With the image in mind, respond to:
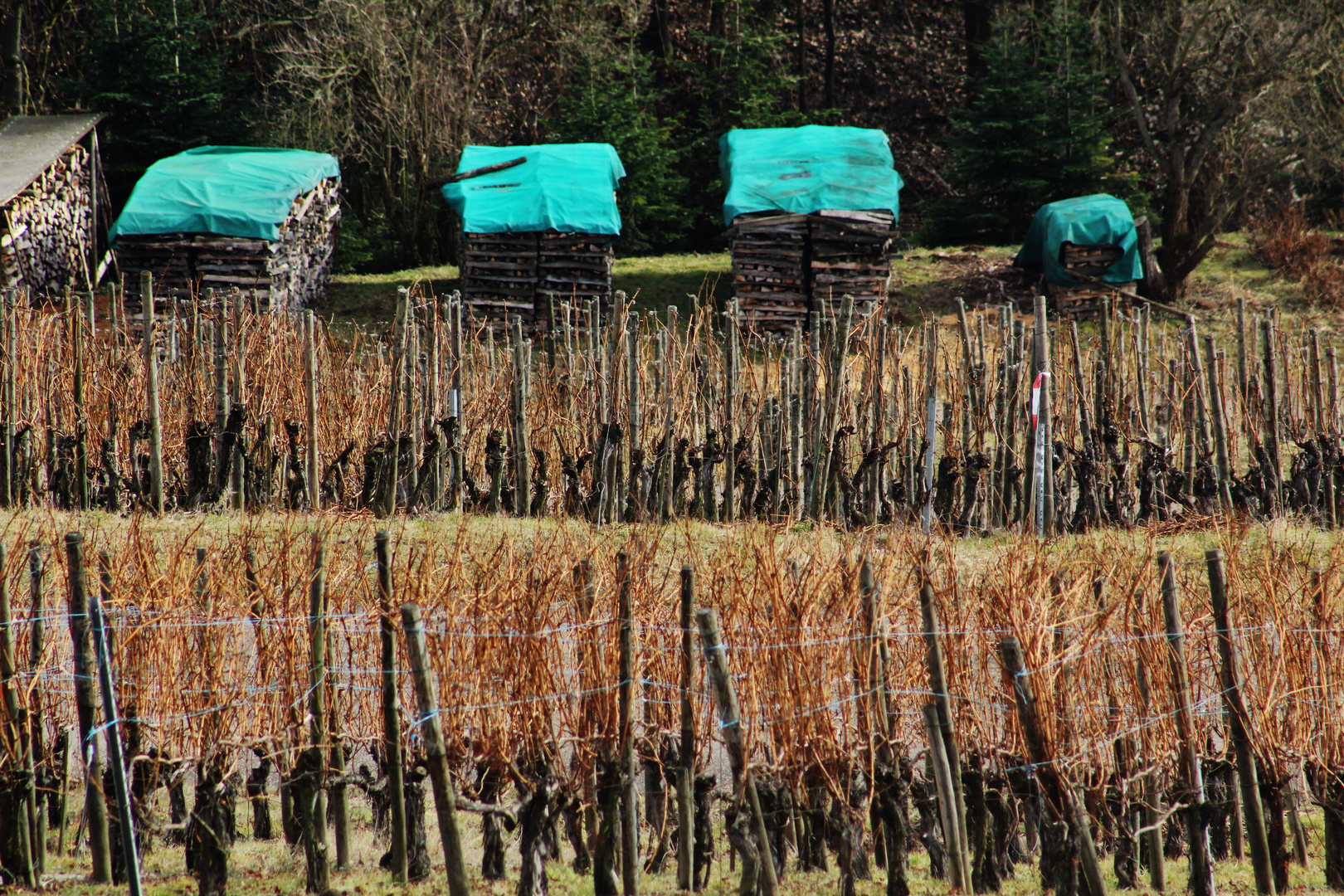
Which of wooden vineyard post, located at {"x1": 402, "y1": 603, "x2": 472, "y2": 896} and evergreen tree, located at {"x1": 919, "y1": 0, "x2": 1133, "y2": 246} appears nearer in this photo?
wooden vineyard post, located at {"x1": 402, "y1": 603, "x2": 472, "y2": 896}

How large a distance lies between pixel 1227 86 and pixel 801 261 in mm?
7691

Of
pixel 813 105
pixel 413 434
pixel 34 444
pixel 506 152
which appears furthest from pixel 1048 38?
pixel 34 444

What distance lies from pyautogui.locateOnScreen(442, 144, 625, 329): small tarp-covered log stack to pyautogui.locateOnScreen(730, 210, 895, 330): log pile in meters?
1.99

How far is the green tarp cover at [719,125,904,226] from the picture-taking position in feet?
57.9

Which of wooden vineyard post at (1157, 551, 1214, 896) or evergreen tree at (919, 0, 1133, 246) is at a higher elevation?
evergreen tree at (919, 0, 1133, 246)

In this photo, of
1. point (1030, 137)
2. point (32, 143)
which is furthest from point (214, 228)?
point (1030, 137)

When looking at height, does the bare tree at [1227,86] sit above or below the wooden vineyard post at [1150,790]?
above

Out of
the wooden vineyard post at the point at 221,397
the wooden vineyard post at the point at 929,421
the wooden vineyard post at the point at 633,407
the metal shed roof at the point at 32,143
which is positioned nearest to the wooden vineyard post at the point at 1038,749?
the wooden vineyard post at the point at 929,421

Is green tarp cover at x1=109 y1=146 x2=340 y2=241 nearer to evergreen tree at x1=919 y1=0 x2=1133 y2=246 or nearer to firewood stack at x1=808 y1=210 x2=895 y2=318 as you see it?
firewood stack at x1=808 y1=210 x2=895 y2=318

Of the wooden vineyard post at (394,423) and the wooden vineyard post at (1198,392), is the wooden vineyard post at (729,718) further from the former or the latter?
the wooden vineyard post at (1198,392)

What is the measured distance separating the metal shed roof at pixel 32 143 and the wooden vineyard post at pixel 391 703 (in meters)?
14.5

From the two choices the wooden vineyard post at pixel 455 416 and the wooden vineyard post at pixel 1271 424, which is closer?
the wooden vineyard post at pixel 455 416

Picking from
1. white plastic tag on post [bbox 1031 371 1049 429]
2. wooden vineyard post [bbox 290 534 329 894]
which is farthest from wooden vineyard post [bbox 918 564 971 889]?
white plastic tag on post [bbox 1031 371 1049 429]

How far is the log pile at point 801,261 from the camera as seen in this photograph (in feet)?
58.1
